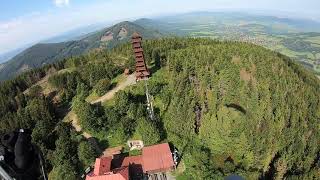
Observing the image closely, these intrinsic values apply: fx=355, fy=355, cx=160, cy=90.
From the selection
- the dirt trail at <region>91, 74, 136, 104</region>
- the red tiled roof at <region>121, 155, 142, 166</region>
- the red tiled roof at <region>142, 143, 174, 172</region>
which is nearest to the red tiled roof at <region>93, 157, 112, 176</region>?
Answer: the red tiled roof at <region>121, 155, 142, 166</region>

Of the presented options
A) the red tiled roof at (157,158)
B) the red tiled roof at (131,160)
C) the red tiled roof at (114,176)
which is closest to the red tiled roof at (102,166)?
the red tiled roof at (114,176)

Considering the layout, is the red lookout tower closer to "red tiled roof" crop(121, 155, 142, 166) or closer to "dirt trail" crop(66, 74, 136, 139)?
"dirt trail" crop(66, 74, 136, 139)

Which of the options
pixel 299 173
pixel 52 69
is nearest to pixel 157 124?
pixel 299 173

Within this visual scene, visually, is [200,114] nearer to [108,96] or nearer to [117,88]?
[117,88]

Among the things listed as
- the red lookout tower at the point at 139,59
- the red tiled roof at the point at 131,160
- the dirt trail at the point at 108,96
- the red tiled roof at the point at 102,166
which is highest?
the red lookout tower at the point at 139,59

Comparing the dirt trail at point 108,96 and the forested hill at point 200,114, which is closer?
the forested hill at point 200,114

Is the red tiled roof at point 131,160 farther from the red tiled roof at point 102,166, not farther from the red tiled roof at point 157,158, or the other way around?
the red tiled roof at point 102,166
